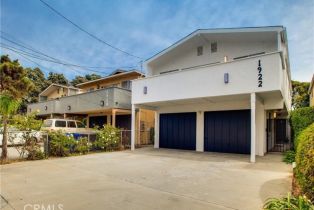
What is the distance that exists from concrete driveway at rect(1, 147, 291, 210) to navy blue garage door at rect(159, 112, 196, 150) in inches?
215

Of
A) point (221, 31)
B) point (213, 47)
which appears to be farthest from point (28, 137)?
point (213, 47)

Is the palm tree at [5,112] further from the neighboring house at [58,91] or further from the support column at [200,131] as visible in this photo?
the neighboring house at [58,91]

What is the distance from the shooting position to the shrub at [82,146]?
12477mm

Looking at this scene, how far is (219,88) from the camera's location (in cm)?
1060

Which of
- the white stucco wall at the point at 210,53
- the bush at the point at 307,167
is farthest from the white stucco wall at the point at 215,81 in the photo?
the bush at the point at 307,167

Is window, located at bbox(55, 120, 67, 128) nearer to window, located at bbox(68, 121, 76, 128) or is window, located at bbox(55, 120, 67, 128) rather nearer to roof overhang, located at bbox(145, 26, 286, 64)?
window, located at bbox(68, 121, 76, 128)

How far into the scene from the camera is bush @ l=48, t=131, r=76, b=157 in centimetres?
1136

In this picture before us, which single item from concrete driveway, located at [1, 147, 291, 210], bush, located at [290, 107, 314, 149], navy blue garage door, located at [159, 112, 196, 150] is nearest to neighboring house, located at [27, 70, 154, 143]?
navy blue garage door, located at [159, 112, 196, 150]

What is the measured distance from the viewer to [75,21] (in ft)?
46.1

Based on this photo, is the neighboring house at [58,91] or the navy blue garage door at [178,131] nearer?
the navy blue garage door at [178,131]

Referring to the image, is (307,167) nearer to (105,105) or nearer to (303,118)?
(303,118)

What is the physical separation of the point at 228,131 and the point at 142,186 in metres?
8.24

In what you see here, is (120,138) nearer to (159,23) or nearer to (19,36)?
(19,36)

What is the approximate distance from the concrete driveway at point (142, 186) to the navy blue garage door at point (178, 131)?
215 inches
